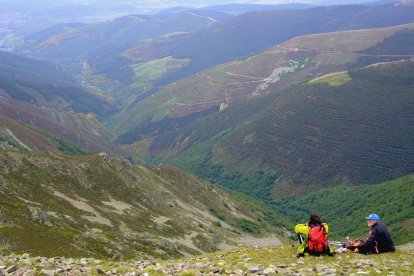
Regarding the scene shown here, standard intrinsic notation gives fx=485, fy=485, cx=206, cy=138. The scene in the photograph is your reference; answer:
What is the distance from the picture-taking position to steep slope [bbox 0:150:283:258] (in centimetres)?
5219

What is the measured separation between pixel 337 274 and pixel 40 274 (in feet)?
50.0

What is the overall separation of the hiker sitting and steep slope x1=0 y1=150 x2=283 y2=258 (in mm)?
23627

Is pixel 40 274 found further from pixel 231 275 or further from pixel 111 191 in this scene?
pixel 111 191

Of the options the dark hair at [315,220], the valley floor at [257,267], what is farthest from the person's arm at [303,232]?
the valley floor at [257,267]

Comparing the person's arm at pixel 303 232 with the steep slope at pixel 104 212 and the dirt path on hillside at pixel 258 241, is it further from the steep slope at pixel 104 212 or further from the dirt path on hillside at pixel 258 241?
the dirt path on hillside at pixel 258 241

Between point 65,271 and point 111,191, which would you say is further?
point 111,191

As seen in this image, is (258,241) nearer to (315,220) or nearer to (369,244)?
(369,244)

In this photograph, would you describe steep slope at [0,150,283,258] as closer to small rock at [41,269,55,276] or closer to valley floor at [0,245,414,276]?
valley floor at [0,245,414,276]

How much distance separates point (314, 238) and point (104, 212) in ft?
174

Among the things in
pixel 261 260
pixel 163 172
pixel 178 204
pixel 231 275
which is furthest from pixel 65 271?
pixel 163 172

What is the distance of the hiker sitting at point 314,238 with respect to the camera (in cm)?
3123

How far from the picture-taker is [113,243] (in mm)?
55812

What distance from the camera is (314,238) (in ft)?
103

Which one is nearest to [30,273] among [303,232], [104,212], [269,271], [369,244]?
[269,271]
